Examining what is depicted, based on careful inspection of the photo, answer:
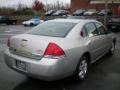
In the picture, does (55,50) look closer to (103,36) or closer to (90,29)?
(90,29)

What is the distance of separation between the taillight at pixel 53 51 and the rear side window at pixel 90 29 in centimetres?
144

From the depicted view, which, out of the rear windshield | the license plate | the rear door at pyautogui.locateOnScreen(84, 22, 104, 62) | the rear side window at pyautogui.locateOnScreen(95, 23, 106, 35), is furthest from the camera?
the rear side window at pyautogui.locateOnScreen(95, 23, 106, 35)

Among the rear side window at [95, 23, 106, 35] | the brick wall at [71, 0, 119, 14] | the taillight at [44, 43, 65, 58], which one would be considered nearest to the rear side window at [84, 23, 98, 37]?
the rear side window at [95, 23, 106, 35]

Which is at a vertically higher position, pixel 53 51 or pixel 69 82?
pixel 53 51

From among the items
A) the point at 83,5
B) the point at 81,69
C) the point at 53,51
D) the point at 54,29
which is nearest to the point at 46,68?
the point at 53,51

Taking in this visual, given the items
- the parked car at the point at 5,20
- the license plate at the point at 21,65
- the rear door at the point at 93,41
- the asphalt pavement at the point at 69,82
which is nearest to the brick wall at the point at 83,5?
the parked car at the point at 5,20

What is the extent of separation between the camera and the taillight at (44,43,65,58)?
15.0 feet

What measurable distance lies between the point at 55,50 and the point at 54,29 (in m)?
1.16

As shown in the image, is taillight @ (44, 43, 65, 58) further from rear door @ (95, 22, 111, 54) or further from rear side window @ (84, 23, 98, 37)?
rear door @ (95, 22, 111, 54)

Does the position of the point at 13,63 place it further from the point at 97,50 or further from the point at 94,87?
the point at 97,50

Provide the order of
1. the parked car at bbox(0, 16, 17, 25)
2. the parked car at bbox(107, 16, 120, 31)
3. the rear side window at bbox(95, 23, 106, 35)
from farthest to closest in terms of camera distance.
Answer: the parked car at bbox(0, 16, 17, 25) → the parked car at bbox(107, 16, 120, 31) → the rear side window at bbox(95, 23, 106, 35)

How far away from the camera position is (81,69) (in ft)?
18.0

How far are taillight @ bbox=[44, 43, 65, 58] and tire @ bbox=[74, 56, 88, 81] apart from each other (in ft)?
2.65

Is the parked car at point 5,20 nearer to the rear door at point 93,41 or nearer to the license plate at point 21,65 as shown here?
the rear door at point 93,41
